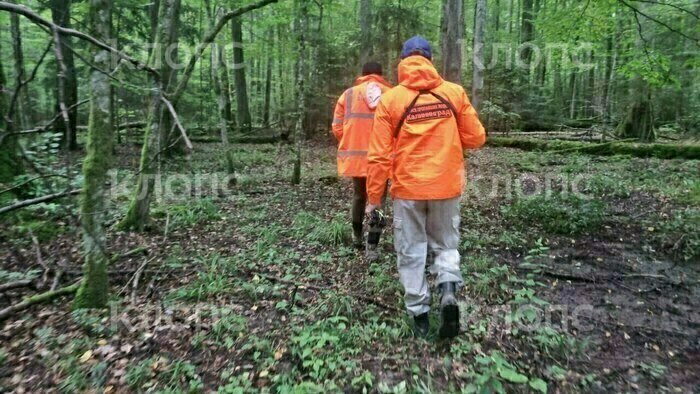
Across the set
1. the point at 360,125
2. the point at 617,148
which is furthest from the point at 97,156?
the point at 617,148

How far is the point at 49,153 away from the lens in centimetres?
559

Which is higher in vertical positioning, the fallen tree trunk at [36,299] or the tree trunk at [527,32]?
the tree trunk at [527,32]

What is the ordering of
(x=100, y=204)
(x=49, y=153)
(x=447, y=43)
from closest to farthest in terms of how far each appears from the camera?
(x=100, y=204), (x=49, y=153), (x=447, y=43)

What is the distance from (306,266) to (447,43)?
510cm

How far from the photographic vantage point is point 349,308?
12.5 feet

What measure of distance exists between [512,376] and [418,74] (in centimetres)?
234

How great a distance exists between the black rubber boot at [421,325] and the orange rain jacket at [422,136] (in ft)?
3.17

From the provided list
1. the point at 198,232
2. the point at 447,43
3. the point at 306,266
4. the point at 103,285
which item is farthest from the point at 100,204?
the point at 447,43

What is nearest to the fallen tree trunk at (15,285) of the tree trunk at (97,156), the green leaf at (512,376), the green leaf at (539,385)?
the tree trunk at (97,156)

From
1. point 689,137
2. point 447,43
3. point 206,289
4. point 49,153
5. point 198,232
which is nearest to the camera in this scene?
point 206,289

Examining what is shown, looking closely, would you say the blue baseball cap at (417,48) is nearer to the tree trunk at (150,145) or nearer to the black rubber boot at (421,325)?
the black rubber boot at (421,325)

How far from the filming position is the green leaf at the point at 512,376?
9.10ft

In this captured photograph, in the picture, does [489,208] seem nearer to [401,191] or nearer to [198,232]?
[401,191]

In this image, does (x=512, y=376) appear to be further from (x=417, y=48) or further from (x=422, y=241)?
(x=417, y=48)
